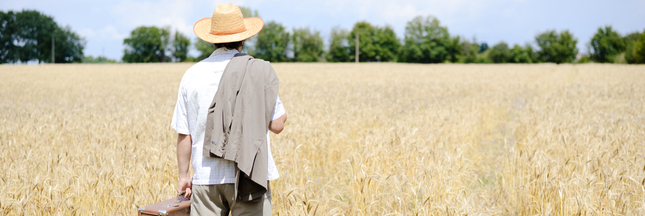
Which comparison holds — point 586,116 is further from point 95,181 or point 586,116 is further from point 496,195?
point 95,181

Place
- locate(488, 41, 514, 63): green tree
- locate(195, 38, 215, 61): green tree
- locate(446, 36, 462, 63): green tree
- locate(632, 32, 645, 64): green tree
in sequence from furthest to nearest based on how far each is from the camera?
1. locate(488, 41, 514, 63): green tree
2. locate(446, 36, 462, 63): green tree
3. locate(195, 38, 215, 61): green tree
4. locate(632, 32, 645, 64): green tree

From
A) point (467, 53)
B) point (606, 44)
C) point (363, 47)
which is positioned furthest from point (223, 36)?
point (606, 44)

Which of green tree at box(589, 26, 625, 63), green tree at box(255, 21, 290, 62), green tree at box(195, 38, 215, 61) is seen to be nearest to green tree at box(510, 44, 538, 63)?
green tree at box(589, 26, 625, 63)

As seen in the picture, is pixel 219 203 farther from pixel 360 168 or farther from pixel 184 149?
pixel 360 168

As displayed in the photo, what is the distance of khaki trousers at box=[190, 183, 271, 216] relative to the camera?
6.95 feet

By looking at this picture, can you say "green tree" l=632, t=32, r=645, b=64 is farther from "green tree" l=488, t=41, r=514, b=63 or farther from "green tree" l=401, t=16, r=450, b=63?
"green tree" l=401, t=16, r=450, b=63

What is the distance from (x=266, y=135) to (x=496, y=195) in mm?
3358

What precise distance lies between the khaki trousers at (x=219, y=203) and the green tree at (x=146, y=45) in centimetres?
7771

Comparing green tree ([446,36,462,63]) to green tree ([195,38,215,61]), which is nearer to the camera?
green tree ([195,38,215,61])

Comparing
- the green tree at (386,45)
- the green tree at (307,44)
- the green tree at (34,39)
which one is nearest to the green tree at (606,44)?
the green tree at (386,45)

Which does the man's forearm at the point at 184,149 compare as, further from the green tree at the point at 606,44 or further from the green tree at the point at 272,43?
the green tree at the point at 606,44

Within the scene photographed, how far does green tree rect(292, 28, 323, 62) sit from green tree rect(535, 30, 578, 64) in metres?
40.8

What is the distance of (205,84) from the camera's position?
80.7 inches

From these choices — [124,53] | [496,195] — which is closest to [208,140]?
[496,195]
